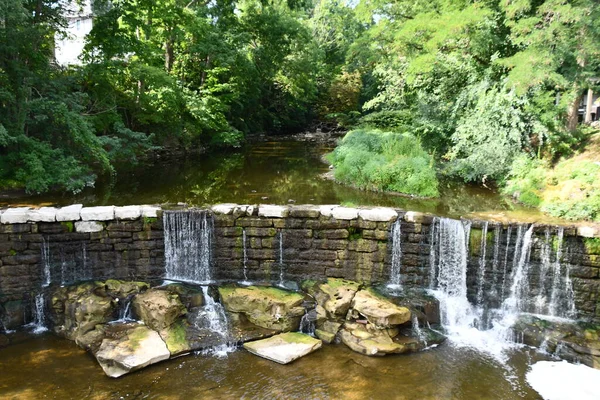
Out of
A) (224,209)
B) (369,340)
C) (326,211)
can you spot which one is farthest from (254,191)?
(369,340)

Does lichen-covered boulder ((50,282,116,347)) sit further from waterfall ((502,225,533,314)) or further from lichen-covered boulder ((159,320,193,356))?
waterfall ((502,225,533,314))

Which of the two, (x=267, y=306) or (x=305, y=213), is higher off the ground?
(x=305, y=213)

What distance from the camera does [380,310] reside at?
21.2ft

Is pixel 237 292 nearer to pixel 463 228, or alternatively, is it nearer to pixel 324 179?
pixel 463 228

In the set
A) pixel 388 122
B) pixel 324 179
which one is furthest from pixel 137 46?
pixel 388 122

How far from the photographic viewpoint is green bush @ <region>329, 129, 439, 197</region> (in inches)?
424

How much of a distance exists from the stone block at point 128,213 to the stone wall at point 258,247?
0.02 meters

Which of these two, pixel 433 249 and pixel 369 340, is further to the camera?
pixel 433 249

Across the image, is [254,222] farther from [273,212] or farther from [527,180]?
[527,180]

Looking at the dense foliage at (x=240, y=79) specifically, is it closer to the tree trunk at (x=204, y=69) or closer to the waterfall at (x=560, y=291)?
the tree trunk at (x=204, y=69)

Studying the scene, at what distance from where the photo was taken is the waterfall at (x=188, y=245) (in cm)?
752

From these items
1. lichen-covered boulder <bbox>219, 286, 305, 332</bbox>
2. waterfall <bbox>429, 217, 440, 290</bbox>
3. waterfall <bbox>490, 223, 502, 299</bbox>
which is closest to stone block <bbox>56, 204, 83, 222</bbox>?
lichen-covered boulder <bbox>219, 286, 305, 332</bbox>

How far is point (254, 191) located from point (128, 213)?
396cm

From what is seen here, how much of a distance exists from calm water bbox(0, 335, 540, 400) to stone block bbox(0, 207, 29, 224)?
1982 mm
